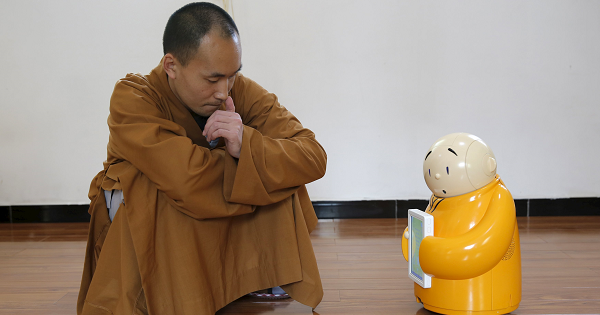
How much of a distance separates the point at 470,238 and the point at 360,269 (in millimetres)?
618

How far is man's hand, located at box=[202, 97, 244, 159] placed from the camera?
43.6 inches

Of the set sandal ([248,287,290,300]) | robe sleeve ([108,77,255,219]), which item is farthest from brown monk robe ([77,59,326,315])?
sandal ([248,287,290,300])

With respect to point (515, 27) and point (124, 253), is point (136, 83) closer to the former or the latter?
point (124, 253)

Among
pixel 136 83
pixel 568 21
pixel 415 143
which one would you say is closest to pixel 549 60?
pixel 568 21

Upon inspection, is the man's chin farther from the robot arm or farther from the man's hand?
the robot arm

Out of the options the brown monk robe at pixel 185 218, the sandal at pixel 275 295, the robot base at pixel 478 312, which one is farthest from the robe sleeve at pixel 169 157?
the robot base at pixel 478 312

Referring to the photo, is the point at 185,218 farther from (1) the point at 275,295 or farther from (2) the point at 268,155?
(1) the point at 275,295

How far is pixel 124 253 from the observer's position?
1126 mm

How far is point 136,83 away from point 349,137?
146 centimetres

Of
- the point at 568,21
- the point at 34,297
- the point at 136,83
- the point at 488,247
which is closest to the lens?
the point at 488,247

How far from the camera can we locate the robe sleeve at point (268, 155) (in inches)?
44.3

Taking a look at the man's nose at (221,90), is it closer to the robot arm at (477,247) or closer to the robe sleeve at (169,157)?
the robe sleeve at (169,157)

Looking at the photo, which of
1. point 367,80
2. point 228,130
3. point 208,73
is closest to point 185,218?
point 228,130

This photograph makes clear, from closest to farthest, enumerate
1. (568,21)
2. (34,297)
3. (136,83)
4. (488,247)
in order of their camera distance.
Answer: (488,247), (136,83), (34,297), (568,21)
